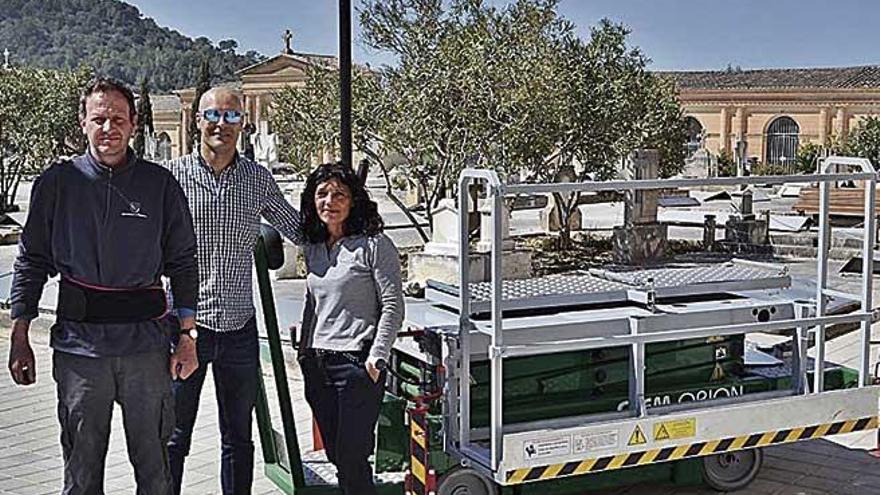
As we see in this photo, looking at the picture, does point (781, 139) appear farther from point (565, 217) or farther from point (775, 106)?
point (565, 217)

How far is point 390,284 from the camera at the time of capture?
489 centimetres

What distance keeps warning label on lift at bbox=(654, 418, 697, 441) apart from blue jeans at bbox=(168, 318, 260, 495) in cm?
184

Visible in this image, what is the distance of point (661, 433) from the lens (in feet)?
17.4

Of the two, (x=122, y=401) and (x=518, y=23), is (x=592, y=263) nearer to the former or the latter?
(x=518, y=23)

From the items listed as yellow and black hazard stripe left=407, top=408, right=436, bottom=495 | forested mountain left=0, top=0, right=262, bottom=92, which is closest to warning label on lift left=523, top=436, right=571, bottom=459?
yellow and black hazard stripe left=407, top=408, right=436, bottom=495

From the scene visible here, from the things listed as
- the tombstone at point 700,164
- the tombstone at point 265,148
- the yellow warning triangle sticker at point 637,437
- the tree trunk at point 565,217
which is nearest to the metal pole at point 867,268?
the yellow warning triangle sticker at point 637,437

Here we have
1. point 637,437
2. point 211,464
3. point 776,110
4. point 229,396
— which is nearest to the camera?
point 229,396

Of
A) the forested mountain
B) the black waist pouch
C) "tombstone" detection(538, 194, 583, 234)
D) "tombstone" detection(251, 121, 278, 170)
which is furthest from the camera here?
the forested mountain

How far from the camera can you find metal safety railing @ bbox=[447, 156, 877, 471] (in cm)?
480

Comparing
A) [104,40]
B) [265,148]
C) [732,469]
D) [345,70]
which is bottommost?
[732,469]

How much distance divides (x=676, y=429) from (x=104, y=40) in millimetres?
193437

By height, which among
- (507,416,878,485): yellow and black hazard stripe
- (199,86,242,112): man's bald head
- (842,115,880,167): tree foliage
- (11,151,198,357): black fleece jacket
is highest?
(842,115,880,167): tree foliage

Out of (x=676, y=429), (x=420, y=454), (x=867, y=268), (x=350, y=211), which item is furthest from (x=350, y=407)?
(x=867, y=268)

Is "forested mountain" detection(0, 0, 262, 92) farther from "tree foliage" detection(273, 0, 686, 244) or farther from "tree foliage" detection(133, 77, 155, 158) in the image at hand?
"tree foliage" detection(273, 0, 686, 244)
